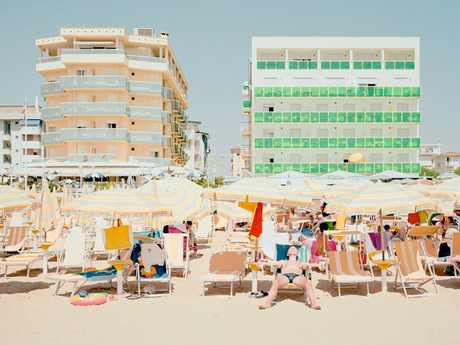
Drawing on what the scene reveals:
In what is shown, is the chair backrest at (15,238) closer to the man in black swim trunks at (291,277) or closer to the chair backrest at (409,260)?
the man in black swim trunks at (291,277)

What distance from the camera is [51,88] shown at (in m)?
44.1

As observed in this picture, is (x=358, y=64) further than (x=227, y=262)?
Yes

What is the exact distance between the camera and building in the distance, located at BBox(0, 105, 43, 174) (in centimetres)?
6406

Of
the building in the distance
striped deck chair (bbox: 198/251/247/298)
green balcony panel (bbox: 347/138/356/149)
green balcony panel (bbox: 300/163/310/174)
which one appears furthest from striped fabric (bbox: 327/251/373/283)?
the building in the distance

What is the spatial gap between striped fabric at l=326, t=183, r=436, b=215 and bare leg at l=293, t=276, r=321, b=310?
1.46 meters

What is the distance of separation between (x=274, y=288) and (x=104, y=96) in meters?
37.6

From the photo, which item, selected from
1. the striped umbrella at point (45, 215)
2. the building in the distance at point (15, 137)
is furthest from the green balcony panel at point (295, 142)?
the building in the distance at point (15, 137)

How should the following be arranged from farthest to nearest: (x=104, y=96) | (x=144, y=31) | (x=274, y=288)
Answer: (x=144, y=31) < (x=104, y=96) < (x=274, y=288)

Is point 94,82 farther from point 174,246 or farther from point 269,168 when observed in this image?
point 174,246

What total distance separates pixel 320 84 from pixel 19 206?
40.3m

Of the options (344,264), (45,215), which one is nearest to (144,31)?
(45,215)

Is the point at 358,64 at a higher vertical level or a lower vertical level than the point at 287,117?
higher

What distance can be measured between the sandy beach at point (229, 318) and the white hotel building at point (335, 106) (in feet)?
120

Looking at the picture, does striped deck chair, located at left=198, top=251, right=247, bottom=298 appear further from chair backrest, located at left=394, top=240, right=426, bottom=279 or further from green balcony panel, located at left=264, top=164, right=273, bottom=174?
green balcony panel, located at left=264, top=164, right=273, bottom=174
